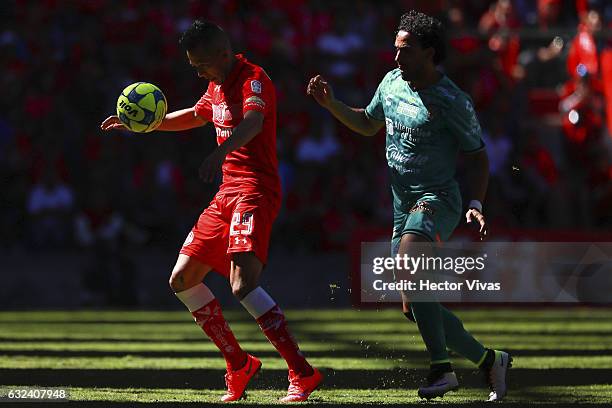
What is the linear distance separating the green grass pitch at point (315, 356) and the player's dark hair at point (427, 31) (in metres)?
1.91

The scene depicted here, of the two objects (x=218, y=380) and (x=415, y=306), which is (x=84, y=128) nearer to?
(x=218, y=380)

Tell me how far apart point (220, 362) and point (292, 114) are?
7765 mm

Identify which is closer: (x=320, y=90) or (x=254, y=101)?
(x=254, y=101)

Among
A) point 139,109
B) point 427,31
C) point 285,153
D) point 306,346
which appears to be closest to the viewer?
point 427,31

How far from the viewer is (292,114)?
658 inches

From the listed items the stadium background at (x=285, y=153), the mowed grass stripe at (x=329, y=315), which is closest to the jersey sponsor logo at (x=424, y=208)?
the stadium background at (x=285, y=153)

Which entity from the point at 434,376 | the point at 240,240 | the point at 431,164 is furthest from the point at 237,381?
the point at 431,164

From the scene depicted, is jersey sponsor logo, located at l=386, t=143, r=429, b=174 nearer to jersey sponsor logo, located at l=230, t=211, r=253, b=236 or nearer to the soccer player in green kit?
the soccer player in green kit

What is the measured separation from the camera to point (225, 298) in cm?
1446

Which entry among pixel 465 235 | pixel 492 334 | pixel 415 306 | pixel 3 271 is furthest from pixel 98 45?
pixel 415 306

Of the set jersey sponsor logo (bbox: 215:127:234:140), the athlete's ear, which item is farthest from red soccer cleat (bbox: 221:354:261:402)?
the athlete's ear

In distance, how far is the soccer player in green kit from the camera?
681 cm

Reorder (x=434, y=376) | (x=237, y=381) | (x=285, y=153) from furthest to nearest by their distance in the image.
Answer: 1. (x=285, y=153)
2. (x=237, y=381)
3. (x=434, y=376)

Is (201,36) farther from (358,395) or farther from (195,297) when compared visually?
(358,395)
